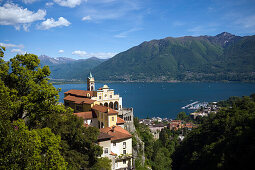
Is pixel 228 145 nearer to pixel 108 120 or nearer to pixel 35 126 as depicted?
pixel 108 120

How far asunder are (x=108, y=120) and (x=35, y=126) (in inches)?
619

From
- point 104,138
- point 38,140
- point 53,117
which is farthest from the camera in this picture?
point 104,138

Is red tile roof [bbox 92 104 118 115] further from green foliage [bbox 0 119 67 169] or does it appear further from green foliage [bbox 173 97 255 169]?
green foliage [bbox 0 119 67 169]

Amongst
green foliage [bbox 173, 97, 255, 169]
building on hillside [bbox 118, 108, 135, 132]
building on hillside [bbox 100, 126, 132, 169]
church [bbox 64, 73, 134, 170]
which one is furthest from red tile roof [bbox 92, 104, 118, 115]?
green foliage [bbox 173, 97, 255, 169]

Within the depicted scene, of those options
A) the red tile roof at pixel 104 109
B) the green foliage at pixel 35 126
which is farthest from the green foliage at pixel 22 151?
the red tile roof at pixel 104 109

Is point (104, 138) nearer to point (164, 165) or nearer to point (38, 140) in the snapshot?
point (38, 140)

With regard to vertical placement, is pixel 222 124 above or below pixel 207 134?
above

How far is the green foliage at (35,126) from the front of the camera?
35.2 feet

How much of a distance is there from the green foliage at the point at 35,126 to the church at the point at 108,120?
18.1 ft

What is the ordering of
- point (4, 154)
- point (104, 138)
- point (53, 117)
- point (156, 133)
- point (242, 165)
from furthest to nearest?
1. point (156, 133)
2. point (104, 138)
3. point (242, 165)
4. point (53, 117)
5. point (4, 154)

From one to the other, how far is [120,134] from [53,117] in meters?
12.7

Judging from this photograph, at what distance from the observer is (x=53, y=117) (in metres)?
16.3

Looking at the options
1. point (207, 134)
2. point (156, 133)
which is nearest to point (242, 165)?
point (207, 134)

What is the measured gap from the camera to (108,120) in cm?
3055
